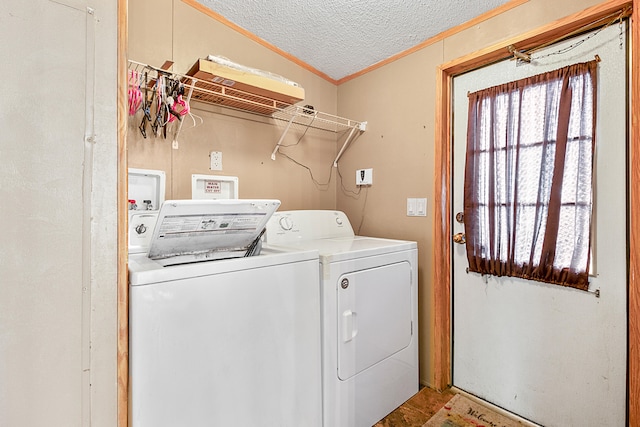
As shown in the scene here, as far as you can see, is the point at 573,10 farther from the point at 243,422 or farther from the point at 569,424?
the point at 243,422

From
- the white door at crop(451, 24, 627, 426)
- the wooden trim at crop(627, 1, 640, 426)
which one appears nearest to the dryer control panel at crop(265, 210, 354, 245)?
the white door at crop(451, 24, 627, 426)

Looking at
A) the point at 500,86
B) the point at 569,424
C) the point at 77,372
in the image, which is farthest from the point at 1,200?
the point at 569,424

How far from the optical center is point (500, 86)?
6.01ft

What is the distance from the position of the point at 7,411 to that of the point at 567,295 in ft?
7.29

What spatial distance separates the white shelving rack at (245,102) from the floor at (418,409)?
1.78 metres

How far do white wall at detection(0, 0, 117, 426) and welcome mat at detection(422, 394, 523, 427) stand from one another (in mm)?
1660

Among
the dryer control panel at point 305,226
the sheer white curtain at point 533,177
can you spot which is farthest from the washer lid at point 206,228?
the sheer white curtain at point 533,177

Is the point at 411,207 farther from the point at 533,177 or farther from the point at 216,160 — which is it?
the point at 216,160

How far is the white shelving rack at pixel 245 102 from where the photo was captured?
1664 mm

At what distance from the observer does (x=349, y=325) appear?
164 centimetres

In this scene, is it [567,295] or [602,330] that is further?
[567,295]

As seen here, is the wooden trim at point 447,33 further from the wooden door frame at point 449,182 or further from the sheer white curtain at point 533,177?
the sheer white curtain at point 533,177

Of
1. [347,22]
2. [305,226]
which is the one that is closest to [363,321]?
[305,226]

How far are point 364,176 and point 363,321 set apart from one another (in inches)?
46.2
